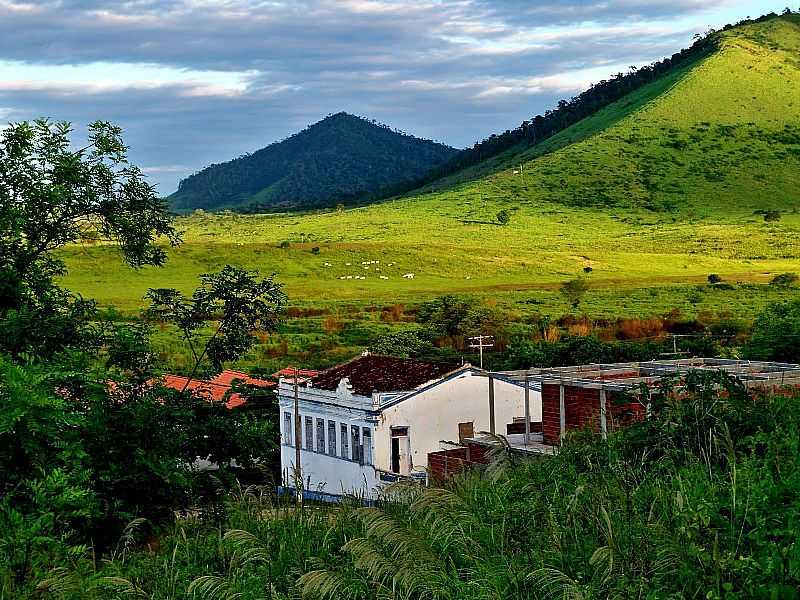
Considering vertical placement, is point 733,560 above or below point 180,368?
above

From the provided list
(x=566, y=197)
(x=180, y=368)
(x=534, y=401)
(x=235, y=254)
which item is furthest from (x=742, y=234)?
(x=534, y=401)

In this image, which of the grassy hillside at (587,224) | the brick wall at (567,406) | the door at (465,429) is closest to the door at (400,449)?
the door at (465,429)

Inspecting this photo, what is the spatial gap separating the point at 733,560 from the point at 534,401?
31.4m

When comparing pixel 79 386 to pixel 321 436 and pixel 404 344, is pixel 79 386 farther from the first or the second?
pixel 404 344

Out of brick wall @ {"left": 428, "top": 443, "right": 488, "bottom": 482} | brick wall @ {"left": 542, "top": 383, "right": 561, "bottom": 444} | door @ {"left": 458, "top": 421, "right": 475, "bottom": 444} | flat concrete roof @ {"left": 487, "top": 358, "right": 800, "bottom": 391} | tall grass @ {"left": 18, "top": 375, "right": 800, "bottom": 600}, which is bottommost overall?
door @ {"left": 458, "top": 421, "right": 475, "bottom": 444}

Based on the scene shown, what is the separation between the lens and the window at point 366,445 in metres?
33.1

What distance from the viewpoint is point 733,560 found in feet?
20.3

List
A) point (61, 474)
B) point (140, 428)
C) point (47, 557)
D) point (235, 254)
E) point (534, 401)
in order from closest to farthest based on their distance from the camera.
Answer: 1. point (47, 557)
2. point (61, 474)
3. point (140, 428)
4. point (534, 401)
5. point (235, 254)

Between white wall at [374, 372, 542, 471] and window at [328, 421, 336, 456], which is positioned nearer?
white wall at [374, 372, 542, 471]

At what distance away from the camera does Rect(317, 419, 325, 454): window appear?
35.6 m

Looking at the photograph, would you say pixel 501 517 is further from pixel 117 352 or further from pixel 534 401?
pixel 534 401

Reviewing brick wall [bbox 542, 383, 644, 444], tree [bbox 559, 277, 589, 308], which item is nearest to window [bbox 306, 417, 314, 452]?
brick wall [bbox 542, 383, 644, 444]

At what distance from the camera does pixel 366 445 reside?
33281mm

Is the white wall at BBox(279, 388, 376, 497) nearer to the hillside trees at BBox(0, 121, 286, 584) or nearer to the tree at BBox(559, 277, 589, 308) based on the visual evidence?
the hillside trees at BBox(0, 121, 286, 584)
